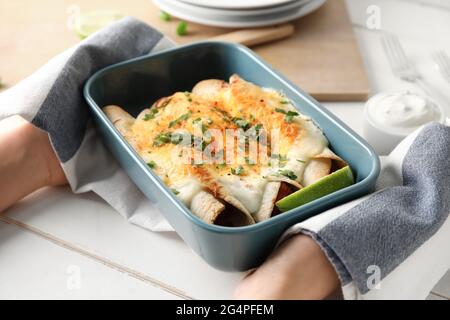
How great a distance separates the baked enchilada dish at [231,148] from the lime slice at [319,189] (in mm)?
24

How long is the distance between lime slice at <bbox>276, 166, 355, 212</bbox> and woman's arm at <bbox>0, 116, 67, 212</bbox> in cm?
47

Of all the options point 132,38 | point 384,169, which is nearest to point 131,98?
point 132,38

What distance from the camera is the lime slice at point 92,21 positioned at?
1.80 m

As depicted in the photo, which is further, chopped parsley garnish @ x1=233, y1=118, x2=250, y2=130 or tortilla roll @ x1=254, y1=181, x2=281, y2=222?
chopped parsley garnish @ x1=233, y1=118, x2=250, y2=130

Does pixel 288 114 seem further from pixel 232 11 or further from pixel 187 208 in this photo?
pixel 232 11

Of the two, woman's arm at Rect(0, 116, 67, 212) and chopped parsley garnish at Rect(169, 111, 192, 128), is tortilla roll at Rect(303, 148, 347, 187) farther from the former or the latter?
woman's arm at Rect(0, 116, 67, 212)

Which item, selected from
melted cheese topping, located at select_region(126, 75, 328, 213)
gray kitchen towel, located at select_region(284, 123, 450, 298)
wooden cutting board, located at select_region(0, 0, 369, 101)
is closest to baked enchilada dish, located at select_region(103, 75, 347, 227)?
melted cheese topping, located at select_region(126, 75, 328, 213)

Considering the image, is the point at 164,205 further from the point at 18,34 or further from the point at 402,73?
the point at 18,34

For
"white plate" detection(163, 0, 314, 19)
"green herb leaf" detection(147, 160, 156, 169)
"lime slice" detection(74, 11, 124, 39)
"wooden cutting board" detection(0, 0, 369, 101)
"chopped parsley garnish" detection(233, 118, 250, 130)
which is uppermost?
"chopped parsley garnish" detection(233, 118, 250, 130)

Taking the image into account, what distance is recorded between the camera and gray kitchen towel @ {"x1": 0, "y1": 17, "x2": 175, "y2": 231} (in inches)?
50.1

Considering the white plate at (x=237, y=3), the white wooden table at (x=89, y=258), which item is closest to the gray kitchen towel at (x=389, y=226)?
the white wooden table at (x=89, y=258)

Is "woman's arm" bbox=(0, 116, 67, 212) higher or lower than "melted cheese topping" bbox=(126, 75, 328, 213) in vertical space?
lower

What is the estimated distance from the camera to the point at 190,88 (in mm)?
1512

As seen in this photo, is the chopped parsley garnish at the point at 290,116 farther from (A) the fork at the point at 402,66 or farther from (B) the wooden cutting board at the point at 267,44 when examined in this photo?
(A) the fork at the point at 402,66
